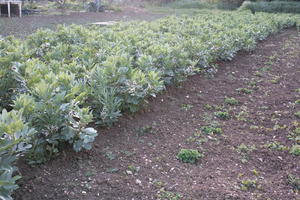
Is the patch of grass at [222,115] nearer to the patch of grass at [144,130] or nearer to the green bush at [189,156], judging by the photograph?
the patch of grass at [144,130]

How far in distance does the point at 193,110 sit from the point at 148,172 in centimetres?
188

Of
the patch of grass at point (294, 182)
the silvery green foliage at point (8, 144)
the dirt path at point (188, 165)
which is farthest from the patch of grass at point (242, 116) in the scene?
the silvery green foliage at point (8, 144)

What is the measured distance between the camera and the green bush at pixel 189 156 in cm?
353

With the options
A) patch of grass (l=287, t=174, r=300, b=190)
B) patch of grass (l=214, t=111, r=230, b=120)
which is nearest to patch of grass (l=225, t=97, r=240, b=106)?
patch of grass (l=214, t=111, r=230, b=120)

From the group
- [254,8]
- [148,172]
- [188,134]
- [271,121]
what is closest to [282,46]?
[271,121]

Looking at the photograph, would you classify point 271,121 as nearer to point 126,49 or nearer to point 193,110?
point 193,110

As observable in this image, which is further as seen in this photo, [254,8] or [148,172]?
[254,8]

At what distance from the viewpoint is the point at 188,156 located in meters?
3.56

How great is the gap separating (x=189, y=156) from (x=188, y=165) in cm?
13

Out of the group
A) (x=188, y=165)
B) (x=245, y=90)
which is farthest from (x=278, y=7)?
(x=188, y=165)

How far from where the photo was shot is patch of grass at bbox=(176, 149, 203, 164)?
353 centimetres

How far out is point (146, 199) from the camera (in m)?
2.84

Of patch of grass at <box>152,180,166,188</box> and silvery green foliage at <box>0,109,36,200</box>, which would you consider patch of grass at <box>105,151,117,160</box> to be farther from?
silvery green foliage at <box>0,109,36,200</box>

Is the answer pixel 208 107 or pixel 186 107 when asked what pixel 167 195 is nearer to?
pixel 186 107
